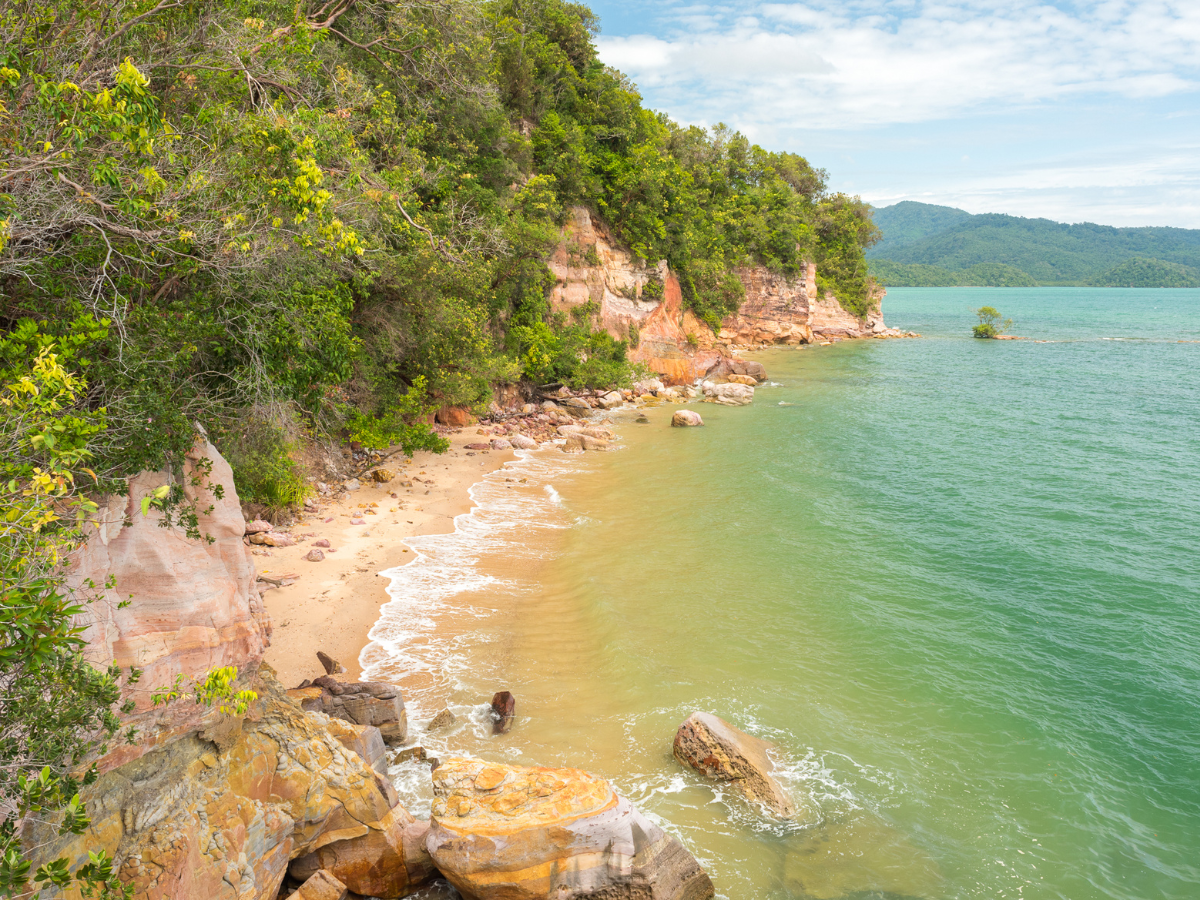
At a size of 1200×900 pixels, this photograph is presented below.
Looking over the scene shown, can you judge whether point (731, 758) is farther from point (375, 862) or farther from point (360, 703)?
point (360, 703)

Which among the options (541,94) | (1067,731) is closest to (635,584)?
(1067,731)

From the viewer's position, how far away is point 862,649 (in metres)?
11.2

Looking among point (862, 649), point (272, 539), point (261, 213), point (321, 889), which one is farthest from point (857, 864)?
point (272, 539)

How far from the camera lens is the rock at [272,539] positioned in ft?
41.5

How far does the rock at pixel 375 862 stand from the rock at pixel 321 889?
15 centimetres

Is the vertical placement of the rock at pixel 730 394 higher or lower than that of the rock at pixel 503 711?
higher

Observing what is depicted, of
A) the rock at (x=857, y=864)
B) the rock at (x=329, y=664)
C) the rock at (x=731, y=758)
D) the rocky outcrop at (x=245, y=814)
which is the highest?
the rocky outcrop at (x=245, y=814)

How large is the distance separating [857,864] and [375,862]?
522 cm

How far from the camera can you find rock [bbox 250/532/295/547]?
1266 cm

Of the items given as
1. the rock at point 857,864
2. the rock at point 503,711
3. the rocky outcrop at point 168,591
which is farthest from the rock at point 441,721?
the rock at point 857,864

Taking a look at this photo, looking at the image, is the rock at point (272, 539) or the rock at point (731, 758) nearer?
the rock at point (731, 758)

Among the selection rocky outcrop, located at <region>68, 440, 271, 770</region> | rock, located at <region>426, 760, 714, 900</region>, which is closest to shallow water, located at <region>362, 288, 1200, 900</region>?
rock, located at <region>426, 760, 714, 900</region>

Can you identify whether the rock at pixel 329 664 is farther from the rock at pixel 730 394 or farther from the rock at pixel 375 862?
the rock at pixel 730 394

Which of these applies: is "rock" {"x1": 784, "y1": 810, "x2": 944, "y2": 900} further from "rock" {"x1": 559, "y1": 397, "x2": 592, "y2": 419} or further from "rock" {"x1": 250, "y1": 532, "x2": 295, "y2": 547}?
"rock" {"x1": 559, "y1": 397, "x2": 592, "y2": 419}
